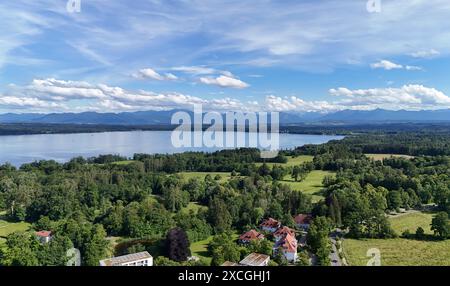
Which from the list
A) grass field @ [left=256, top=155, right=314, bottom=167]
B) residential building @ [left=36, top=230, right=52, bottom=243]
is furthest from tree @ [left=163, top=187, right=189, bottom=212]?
grass field @ [left=256, top=155, right=314, bottom=167]

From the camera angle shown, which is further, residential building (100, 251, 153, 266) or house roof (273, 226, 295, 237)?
house roof (273, 226, 295, 237)

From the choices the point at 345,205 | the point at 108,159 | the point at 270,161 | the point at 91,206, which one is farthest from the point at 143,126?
the point at 345,205

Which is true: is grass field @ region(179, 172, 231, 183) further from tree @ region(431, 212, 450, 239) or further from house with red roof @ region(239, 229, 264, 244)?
tree @ region(431, 212, 450, 239)

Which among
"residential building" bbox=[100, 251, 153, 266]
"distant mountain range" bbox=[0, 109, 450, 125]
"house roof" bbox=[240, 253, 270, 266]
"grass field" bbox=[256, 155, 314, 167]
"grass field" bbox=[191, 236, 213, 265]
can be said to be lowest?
"grass field" bbox=[191, 236, 213, 265]

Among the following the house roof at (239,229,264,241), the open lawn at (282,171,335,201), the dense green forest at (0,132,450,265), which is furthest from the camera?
the open lawn at (282,171,335,201)

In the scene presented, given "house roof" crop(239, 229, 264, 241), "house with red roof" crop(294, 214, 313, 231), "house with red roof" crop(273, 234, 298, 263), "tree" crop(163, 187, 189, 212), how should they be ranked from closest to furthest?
"house with red roof" crop(273, 234, 298, 263) → "house roof" crop(239, 229, 264, 241) → "house with red roof" crop(294, 214, 313, 231) → "tree" crop(163, 187, 189, 212)

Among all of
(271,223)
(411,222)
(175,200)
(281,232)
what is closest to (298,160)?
(175,200)
